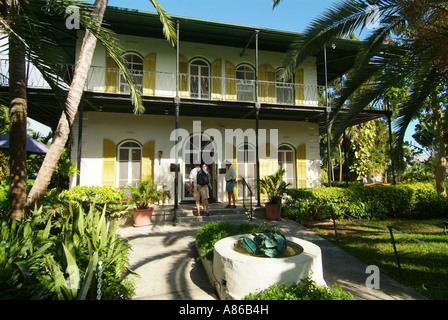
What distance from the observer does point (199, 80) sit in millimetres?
9906

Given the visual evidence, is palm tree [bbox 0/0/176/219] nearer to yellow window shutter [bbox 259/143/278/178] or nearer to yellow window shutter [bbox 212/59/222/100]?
yellow window shutter [bbox 212/59/222/100]

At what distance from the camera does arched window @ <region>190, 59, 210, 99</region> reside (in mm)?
9977

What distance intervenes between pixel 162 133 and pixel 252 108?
3.79 meters

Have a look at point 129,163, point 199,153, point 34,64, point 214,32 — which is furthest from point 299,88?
point 34,64

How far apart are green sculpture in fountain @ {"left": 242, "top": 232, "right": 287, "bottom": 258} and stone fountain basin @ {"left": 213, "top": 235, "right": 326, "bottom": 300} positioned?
0.24m

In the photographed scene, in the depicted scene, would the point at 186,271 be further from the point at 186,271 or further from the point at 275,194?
the point at 275,194

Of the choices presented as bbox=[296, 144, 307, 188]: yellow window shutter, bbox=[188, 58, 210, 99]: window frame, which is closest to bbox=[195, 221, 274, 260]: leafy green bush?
bbox=[188, 58, 210, 99]: window frame

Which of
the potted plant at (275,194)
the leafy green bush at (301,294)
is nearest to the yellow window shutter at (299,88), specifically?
the potted plant at (275,194)

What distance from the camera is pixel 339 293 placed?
221 cm
